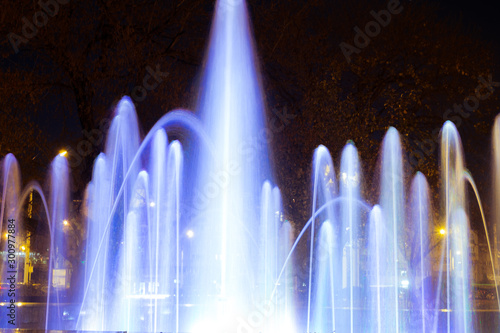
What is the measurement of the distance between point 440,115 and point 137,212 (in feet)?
38.3

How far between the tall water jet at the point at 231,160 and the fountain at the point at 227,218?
0.03m

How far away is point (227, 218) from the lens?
44.7 feet

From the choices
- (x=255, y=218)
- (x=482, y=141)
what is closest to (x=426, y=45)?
(x=482, y=141)

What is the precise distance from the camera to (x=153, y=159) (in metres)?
16.9

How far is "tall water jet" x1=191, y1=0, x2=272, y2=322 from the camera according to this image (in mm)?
13398

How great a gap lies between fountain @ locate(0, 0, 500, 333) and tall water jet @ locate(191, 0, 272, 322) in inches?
1.4

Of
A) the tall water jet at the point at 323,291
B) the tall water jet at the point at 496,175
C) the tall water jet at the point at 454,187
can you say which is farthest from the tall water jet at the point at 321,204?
the tall water jet at the point at 496,175

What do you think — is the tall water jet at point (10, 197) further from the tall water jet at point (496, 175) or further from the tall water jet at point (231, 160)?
the tall water jet at point (496, 175)

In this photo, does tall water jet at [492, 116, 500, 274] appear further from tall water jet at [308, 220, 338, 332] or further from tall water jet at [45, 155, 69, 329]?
tall water jet at [45, 155, 69, 329]

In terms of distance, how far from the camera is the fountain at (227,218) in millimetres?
13312

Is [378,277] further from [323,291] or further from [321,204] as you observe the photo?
[323,291]

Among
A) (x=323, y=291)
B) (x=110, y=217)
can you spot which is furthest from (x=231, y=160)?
(x=323, y=291)

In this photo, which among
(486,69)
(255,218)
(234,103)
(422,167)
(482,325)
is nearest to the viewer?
(482,325)

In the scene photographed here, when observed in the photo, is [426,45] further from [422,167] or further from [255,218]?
[255,218]
